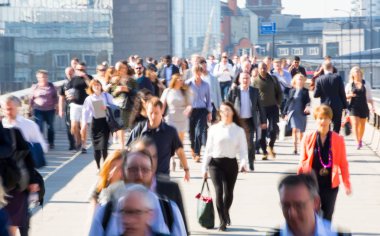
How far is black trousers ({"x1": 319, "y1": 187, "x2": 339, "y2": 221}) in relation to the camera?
11.4 metres

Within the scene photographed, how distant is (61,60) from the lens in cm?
10638

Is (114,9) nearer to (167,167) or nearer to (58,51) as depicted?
(58,51)

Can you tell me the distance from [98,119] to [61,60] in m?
87.8

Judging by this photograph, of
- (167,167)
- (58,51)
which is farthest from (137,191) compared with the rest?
(58,51)

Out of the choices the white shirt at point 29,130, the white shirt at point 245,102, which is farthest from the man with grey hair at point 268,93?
the white shirt at point 29,130

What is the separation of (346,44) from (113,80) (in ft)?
570

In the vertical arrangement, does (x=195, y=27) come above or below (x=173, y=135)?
above

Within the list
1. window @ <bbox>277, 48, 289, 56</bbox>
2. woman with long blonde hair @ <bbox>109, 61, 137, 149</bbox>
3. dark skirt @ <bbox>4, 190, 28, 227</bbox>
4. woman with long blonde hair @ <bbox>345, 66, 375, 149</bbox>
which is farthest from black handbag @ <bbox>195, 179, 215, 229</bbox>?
window @ <bbox>277, 48, 289, 56</bbox>

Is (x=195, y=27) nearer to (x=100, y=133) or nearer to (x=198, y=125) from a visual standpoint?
(x=198, y=125)

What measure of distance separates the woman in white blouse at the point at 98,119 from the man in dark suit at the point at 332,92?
3911 mm

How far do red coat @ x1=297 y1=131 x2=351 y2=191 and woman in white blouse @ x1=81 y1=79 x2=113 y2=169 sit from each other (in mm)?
7682

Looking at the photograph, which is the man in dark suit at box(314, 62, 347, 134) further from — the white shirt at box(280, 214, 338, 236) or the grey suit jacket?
the white shirt at box(280, 214, 338, 236)

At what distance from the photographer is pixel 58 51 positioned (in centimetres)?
10812

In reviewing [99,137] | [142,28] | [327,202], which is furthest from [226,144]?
[142,28]
